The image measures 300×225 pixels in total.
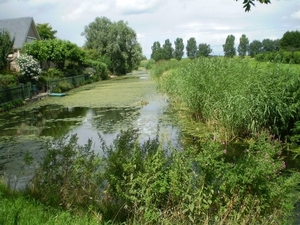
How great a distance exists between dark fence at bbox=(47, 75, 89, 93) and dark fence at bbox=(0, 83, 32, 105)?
440 cm

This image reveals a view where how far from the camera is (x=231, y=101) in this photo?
970cm

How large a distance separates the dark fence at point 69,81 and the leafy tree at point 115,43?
48.2 ft

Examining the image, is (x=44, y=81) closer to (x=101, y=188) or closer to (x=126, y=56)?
(x=101, y=188)

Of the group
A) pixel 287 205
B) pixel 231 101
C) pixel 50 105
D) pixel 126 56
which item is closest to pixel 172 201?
pixel 287 205

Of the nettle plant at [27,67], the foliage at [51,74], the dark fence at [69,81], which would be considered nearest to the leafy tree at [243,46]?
the dark fence at [69,81]

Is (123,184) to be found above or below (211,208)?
above

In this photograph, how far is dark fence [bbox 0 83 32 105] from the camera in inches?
777

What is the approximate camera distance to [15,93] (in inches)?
842

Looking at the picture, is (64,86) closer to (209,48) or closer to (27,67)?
(27,67)

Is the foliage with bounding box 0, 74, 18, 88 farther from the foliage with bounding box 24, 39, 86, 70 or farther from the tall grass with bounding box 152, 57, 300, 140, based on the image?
the tall grass with bounding box 152, 57, 300, 140

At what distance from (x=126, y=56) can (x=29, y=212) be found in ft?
173

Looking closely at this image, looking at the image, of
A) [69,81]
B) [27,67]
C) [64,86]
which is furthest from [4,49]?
[69,81]

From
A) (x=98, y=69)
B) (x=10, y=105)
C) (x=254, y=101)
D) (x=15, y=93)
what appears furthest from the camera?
(x=98, y=69)

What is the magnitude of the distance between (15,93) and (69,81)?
12.1 metres
